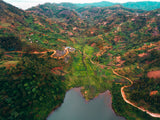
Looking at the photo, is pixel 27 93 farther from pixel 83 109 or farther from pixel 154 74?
pixel 154 74

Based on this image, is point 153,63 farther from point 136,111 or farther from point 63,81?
point 63,81

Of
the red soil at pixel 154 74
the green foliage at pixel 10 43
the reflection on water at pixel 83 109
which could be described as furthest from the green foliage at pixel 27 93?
the red soil at pixel 154 74

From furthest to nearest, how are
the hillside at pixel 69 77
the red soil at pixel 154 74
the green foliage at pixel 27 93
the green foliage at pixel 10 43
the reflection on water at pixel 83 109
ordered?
the green foliage at pixel 10 43
the red soil at pixel 154 74
the reflection on water at pixel 83 109
the hillside at pixel 69 77
the green foliage at pixel 27 93

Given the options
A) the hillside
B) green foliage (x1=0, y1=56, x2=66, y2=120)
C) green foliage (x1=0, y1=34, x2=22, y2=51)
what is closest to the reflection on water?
the hillside

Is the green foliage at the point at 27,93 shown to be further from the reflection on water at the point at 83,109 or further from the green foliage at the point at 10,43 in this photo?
the green foliage at the point at 10,43

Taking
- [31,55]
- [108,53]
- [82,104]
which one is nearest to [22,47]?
[31,55]

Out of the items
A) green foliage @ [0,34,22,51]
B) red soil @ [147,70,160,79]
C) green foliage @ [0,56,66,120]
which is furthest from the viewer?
green foliage @ [0,34,22,51]

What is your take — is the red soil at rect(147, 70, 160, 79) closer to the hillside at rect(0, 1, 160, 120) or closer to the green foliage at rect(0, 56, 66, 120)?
the hillside at rect(0, 1, 160, 120)

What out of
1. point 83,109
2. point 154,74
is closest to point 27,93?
point 83,109
